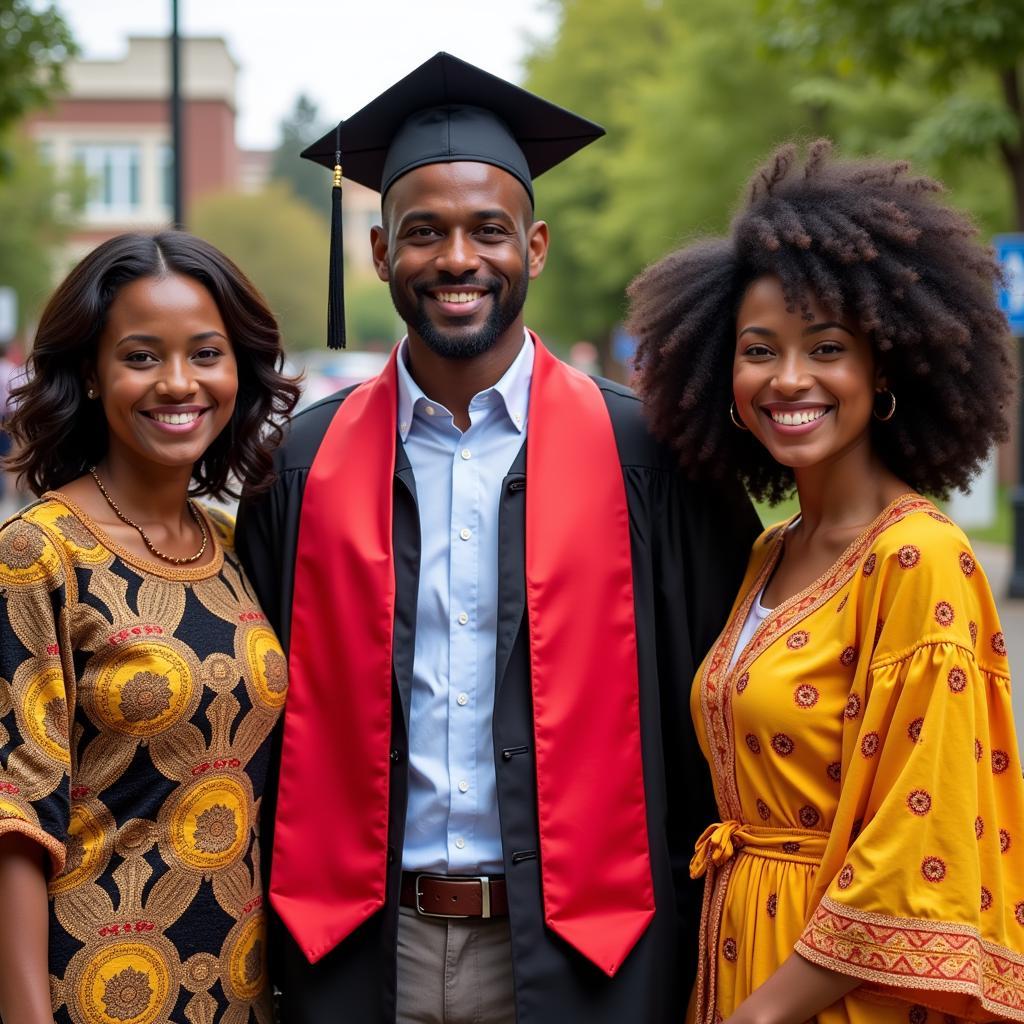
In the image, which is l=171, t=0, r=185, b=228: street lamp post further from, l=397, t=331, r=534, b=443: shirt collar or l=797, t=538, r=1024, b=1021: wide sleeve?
l=797, t=538, r=1024, b=1021: wide sleeve

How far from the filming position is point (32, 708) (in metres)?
2.55

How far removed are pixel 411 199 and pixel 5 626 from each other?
134 centimetres

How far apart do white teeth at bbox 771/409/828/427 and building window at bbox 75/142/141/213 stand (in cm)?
5487

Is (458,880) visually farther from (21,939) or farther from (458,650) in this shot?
(21,939)

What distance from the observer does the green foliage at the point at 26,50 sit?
9344 mm

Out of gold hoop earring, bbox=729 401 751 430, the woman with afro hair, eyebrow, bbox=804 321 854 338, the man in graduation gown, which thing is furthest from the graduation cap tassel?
eyebrow, bbox=804 321 854 338

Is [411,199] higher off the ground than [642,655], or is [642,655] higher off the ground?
[411,199]

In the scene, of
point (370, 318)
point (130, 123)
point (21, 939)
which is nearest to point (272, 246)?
point (130, 123)

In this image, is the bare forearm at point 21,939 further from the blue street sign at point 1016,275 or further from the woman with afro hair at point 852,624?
→ the blue street sign at point 1016,275

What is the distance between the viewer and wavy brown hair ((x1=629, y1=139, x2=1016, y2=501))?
2.65 meters

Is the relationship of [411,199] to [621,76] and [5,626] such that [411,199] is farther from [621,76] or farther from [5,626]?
[621,76]

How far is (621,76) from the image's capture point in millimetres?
28297

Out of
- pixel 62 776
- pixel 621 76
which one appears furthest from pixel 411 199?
pixel 621 76

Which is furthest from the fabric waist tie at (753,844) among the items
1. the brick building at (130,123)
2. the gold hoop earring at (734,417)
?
the brick building at (130,123)
